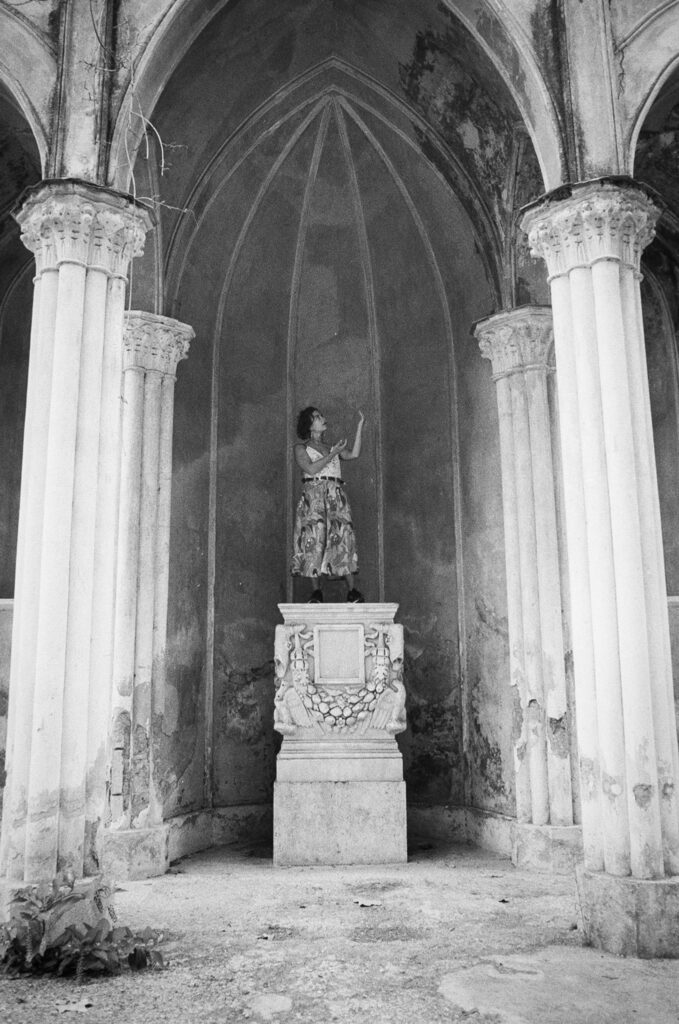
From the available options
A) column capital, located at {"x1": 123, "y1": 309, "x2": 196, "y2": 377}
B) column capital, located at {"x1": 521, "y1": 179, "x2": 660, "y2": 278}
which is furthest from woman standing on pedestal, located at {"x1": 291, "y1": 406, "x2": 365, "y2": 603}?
column capital, located at {"x1": 521, "y1": 179, "x2": 660, "y2": 278}

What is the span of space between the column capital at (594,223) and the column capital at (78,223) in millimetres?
3007

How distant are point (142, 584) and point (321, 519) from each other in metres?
1.93

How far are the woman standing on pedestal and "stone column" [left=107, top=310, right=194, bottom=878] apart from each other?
139 cm

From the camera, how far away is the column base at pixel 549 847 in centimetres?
795

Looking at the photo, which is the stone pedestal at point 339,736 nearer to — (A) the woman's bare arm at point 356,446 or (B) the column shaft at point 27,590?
(A) the woman's bare arm at point 356,446

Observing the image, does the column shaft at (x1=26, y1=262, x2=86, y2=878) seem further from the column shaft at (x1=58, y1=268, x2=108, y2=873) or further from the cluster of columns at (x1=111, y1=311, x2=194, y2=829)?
the cluster of columns at (x1=111, y1=311, x2=194, y2=829)

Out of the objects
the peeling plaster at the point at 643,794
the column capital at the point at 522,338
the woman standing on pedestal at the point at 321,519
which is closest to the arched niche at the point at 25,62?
the woman standing on pedestal at the point at 321,519

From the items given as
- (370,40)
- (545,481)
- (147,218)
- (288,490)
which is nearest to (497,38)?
(370,40)

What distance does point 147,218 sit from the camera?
6.86 m

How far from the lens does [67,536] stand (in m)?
6.17

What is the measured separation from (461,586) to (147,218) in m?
5.13

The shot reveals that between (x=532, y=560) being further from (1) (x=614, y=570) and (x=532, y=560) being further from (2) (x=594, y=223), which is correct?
(2) (x=594, y=223)

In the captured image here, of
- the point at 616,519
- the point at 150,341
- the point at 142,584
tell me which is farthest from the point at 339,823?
the point at 150,341

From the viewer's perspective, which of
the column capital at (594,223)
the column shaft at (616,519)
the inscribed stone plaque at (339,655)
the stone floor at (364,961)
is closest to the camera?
the stone floor at (364,961)
